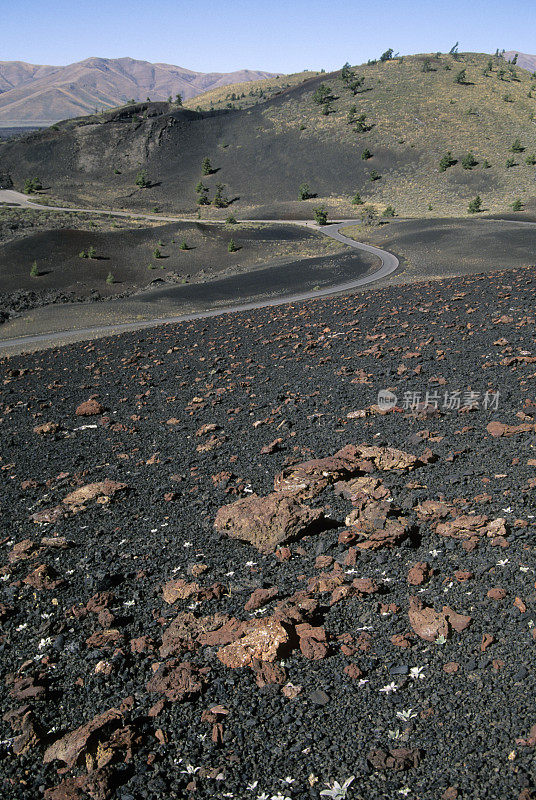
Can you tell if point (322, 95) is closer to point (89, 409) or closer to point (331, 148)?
point (331, 148)

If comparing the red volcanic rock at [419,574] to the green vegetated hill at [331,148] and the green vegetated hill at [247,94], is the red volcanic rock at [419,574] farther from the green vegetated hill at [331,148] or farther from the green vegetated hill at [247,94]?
the green vegetated hill at [247,94]

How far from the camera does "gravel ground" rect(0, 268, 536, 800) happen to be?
374 cm

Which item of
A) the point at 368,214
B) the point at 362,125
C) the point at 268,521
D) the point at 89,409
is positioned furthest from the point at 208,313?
the point at 362,125

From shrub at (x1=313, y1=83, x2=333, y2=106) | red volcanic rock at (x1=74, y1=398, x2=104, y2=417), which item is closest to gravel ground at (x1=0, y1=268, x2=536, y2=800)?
red volcanic rock at (x1=74, y1=398, x2=104, y2=417)

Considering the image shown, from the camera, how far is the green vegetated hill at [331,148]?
6316 cm

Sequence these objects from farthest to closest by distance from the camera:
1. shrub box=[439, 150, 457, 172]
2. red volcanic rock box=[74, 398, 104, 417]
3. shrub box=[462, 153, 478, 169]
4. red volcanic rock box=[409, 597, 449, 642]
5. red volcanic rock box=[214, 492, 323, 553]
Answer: shrub box=[439, 150, 457, 172], shrub box=[462, 153, 478, 169], red volcanic rock box=[74, 398, 104, 417], red volcanic rock box=[214, 492, 323, 553], red volcanic rock box=[409, 597, 449, 642]

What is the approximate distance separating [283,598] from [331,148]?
79.1m

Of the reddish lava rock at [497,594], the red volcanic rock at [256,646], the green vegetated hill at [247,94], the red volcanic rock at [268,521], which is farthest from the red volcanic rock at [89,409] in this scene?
the green vegetated hill at [247,94]

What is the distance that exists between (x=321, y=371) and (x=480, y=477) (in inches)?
253

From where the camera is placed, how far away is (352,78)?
89.3m

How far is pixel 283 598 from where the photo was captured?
211 inches

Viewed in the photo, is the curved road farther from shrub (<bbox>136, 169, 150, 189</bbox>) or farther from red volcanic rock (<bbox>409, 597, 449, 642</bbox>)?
shrub (<bbox>136, 169, 150, 189</bbox>)

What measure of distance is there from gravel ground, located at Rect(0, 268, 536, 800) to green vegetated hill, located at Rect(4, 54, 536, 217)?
2010 inches

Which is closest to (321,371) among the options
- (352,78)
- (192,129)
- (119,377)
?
(119,377)
